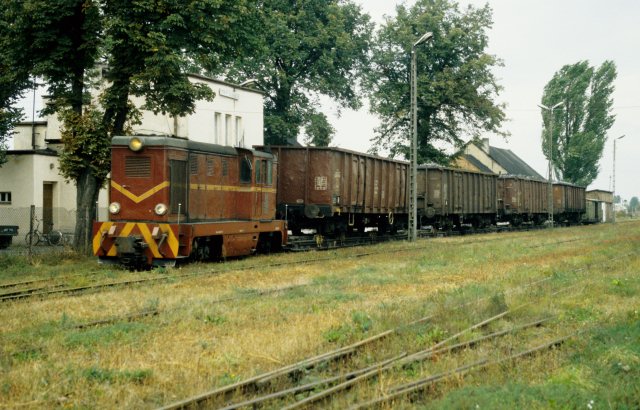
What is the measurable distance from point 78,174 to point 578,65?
57.4 meters

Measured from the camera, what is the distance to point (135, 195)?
16.0 metres

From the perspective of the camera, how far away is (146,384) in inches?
244

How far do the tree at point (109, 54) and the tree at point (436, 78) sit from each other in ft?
93.8

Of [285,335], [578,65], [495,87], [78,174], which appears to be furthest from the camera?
[578,65]

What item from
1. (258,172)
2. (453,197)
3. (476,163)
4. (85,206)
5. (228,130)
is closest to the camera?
(258,172)

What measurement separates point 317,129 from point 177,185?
29.8 metres

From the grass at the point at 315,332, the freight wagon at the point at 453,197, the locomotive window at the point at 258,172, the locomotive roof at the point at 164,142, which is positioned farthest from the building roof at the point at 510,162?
the grass at the point at 315,332

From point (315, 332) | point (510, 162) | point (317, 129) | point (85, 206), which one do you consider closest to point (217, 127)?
point (317, 129)

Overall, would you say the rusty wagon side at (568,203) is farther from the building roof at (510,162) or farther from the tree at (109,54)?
the tree at (109,54)

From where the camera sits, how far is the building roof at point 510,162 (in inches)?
3086

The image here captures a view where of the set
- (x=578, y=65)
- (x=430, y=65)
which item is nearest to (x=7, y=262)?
(x=430, y=65)

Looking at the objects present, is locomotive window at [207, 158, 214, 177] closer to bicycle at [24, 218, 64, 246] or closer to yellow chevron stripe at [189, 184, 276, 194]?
yellow chevron stripe at [189, 184, 276, 194]

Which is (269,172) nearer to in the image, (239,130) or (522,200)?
(239,130)

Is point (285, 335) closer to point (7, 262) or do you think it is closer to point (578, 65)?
point (7, 262)
